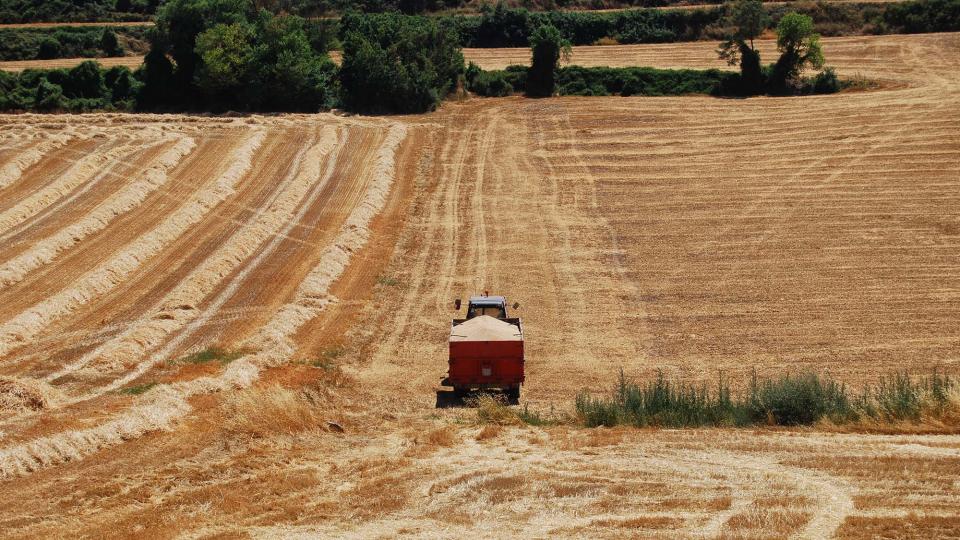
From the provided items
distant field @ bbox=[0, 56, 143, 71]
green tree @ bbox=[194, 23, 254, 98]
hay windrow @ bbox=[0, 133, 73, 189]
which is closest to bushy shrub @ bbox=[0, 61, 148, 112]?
green tree @ bbox=[194, 23, 254, 98]

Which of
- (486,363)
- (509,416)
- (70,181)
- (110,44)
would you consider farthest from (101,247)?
(110,44)

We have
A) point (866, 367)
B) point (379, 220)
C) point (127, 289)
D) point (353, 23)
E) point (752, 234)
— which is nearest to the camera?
point (866, 367)

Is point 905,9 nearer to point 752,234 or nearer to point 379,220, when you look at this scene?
point 752,234

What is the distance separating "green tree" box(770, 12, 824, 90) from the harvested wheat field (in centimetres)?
421

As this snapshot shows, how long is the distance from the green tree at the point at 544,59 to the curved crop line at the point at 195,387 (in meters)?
28.6

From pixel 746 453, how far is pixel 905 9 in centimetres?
6565

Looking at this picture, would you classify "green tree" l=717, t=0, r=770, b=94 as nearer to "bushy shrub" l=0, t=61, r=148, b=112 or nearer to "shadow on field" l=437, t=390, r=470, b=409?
"bushy shrub" l=0, t=61, r=148, b=112

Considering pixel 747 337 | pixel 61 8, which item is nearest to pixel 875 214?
→ pixel 747 337

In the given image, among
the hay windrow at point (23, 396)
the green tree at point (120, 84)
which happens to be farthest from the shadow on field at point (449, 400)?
the green tree at point (120, 84)

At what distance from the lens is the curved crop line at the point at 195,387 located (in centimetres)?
1980

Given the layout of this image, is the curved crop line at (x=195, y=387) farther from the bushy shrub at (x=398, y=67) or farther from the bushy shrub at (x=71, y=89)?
the bushy shrub at (x=71, y=89)

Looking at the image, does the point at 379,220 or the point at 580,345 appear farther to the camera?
the point at 379,220

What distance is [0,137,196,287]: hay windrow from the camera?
1331 inches

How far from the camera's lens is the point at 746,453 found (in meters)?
19.9
